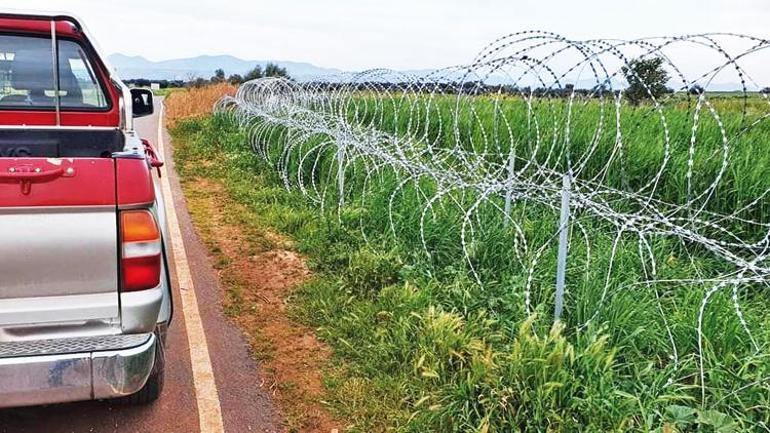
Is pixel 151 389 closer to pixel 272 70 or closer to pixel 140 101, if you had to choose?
pixel 140 101

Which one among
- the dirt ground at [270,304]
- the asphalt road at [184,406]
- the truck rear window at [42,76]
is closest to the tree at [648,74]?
the dirt ground at [270,304]

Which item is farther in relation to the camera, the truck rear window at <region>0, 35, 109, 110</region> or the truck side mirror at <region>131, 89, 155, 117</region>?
the truck side mirror at <region>131, 89, 155, 117</region>

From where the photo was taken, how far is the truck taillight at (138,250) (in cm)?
225

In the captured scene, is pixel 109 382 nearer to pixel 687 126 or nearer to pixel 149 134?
pixel 687 126

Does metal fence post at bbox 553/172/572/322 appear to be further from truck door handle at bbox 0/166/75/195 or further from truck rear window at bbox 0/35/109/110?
truck rear window at bbox 0/35/109/110

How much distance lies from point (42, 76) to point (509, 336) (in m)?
3.38

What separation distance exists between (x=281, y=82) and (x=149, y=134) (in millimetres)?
4439

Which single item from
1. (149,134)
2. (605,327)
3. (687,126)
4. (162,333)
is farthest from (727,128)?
(149,134)

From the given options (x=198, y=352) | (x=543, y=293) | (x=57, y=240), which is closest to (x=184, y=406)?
(x=198, y=352)

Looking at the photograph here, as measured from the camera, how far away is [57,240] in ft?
7.02

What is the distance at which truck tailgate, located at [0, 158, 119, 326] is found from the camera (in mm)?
2066

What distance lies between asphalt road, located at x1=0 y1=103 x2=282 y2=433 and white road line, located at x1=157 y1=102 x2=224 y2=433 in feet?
0.07

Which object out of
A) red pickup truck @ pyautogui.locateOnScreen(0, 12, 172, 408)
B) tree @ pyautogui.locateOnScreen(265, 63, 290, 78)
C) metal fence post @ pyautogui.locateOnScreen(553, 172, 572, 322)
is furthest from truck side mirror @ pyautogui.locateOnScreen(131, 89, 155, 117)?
tree @ pyautogui.locateOnScreen(265, 63, 290, 78)

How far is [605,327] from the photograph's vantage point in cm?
313
